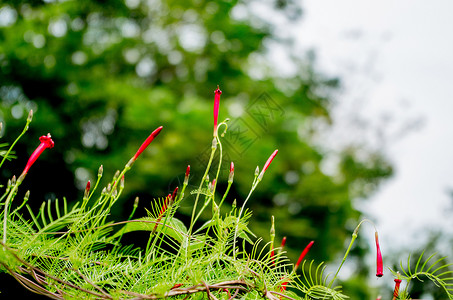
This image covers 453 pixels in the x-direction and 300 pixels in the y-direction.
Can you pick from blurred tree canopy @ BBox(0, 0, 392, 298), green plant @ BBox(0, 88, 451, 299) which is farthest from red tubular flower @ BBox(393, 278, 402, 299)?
blurred tree canopy @ BBox(0, 0, 392, 298)

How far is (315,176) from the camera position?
670 cm

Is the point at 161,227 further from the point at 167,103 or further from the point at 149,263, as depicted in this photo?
the point at 167,103

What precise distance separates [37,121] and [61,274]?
5273mm

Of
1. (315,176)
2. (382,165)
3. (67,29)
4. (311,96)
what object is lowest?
(382,165)

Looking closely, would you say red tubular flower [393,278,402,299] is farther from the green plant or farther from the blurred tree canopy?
the blurred tree canopy

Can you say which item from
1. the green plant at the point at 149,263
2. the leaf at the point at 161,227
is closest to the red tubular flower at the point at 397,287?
the green plant at the point at 149,263

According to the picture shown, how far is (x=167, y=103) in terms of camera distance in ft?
21.4

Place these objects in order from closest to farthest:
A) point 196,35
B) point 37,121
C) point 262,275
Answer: point 262,275 → point 37,121 → point 196,35

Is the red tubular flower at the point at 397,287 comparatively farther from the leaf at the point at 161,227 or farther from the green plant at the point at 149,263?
the leaf at the point at 161,227

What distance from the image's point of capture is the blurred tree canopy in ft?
17.5

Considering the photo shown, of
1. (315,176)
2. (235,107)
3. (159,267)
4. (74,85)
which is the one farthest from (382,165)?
(159,267)

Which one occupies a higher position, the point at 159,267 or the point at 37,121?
the point at 159,267

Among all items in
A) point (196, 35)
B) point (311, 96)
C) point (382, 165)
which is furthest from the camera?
point (382, 165)

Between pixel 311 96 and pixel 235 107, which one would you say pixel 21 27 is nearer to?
pixel 235 107
